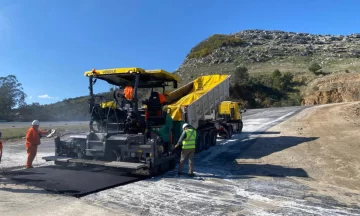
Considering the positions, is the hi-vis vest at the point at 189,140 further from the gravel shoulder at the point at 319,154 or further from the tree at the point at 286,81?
the tree at the point at 286,81

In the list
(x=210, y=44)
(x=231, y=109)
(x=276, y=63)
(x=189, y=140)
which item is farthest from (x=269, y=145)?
(x=210, y=44)

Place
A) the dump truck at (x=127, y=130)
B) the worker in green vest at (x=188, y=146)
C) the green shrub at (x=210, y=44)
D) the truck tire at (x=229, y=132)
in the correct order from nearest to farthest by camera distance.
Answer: the dump truck at (x=127, y=130), the worker in green vest at (x=188, y=146), the truck tire at (x=229, y=132), the green shrub at (x=210, y=44)

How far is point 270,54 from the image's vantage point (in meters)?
61.3

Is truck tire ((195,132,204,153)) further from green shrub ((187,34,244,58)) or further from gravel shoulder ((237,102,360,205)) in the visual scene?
green shrub ((187,34,244,58))

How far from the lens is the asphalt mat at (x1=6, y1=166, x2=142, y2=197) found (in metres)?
7.05

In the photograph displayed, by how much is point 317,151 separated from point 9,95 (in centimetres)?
4083

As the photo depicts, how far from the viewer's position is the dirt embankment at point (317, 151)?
30.0ft

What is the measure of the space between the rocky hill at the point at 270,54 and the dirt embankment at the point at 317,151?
28918 mm

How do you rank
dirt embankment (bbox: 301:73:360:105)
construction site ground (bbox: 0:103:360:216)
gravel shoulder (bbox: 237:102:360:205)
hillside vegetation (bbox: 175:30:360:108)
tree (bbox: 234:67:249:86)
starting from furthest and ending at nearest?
hillside vegetation (bbox: 175:30:360:108) → tree (bbox: 234:67:249:86) → dirt embankment (bbox: 301:73:360:105) → gravel shoulder (bbox: 237:102:360:205) → construction site ground (bbox: 0:103:360:216)

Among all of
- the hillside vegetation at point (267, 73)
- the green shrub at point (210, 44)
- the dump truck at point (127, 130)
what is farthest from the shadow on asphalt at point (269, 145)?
the green shrub at point (210, 44)

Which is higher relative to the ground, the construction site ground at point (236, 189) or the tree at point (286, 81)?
the tree at point (286, 81)

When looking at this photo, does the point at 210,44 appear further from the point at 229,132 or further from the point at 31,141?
the point at 31,141

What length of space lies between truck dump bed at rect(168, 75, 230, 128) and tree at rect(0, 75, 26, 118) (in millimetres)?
33609

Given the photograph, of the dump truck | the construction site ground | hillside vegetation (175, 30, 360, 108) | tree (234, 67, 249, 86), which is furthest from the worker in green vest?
tree (234, 67, 249, 86)
